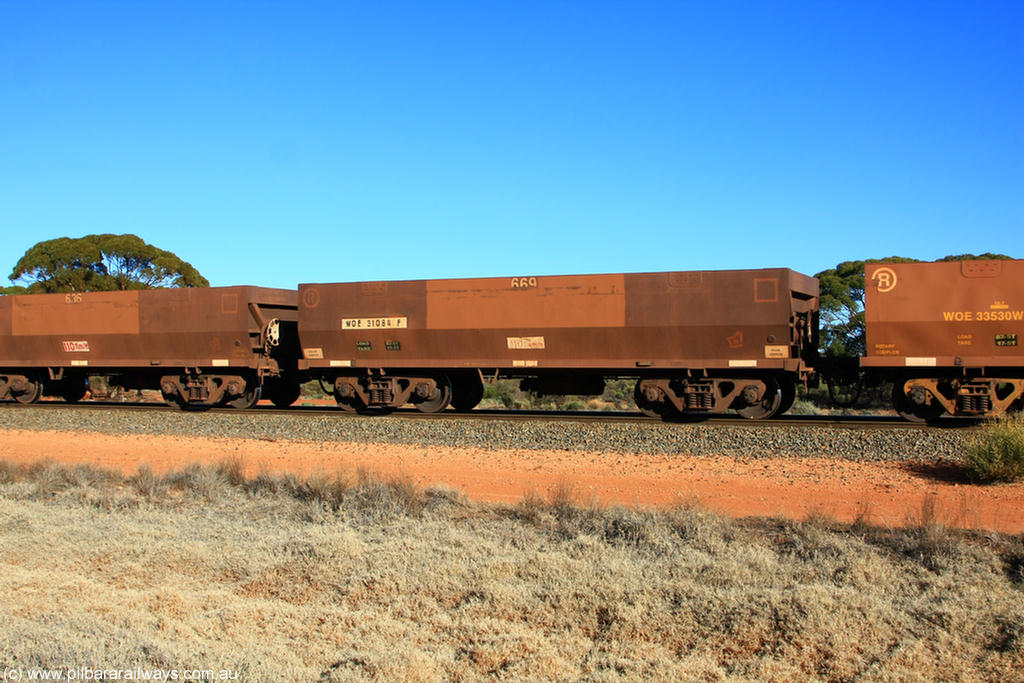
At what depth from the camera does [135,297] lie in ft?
74.2

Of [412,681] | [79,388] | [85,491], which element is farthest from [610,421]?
[79,388]

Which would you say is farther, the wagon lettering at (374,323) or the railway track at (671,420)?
the wagon lettering at (374,323)

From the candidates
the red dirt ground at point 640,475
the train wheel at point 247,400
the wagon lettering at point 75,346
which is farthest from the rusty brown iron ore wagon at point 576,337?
the wagon lettering at point 75,346

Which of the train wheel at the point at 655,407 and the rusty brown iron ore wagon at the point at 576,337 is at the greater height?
the rusty brown iron ore wagon at the point at 576,337

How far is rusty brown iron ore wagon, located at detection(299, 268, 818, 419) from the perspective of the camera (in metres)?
17.0

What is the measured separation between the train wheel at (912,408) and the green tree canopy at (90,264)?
3903 centimetres

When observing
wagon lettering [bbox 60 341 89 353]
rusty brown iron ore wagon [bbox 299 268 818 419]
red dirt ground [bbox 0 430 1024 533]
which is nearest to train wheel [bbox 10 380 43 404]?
wagon lettering [bbox 60 341 89 353]

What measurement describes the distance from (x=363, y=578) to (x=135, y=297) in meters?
18.4

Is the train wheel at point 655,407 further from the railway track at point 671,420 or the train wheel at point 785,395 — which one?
the train wheel at point 785,395

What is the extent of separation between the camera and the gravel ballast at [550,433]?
13.6 metres

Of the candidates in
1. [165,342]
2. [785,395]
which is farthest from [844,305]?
[165,342]

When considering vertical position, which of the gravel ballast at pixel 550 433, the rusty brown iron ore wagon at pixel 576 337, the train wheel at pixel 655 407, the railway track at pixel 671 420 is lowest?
the gravel ballast at pixel 550 433

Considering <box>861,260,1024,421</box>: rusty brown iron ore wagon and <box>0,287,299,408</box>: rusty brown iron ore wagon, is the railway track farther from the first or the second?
<box>0,287,299,408</box>: rusty brown iron ore wagon

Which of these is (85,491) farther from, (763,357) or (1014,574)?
(763,357)
